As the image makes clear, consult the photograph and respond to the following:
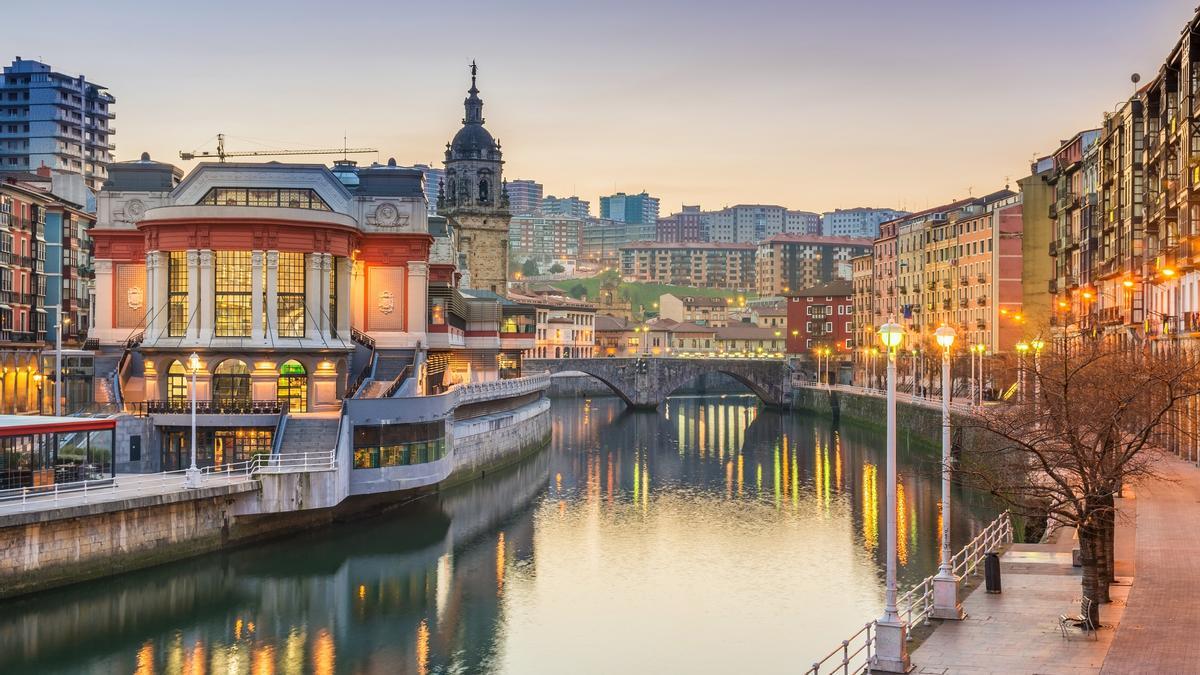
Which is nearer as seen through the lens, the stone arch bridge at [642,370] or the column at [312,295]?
the column at [312,295]

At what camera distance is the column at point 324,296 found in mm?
70625

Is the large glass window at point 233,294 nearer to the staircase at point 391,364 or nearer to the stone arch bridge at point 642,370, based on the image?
the staircase at point 391,364

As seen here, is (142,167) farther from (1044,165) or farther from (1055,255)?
(1044,165)

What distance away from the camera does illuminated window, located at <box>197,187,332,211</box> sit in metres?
72.7

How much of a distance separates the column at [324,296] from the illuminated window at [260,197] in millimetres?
3844

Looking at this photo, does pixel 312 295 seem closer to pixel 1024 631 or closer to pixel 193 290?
pixel 193 290

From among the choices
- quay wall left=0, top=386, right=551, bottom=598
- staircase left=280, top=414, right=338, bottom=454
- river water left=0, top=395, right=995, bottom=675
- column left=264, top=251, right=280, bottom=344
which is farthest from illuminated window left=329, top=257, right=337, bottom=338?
staircase left=280, top=414, right=338, bottom=454

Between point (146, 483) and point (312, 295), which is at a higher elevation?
point (312, 295)

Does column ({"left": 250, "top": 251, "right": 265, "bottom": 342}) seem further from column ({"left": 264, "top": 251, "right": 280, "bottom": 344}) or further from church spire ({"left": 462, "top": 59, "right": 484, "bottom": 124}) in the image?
church spire ({"left": 462, "top": 59, "right": 484, "bottom": 124})

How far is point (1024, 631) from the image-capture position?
31562 millimetres

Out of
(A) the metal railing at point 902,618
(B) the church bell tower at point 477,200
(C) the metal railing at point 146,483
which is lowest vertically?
(A) the metal railing at point 902,618

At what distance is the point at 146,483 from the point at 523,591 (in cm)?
1553


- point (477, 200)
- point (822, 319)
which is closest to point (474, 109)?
point (477, 200)

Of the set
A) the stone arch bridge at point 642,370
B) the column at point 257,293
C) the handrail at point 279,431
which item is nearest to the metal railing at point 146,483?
the handrail at point 279,431
